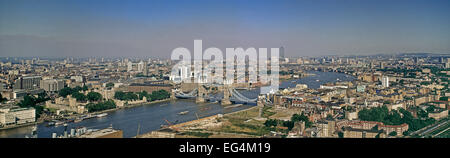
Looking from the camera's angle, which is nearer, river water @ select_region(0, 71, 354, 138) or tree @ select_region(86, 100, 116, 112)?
river water @ select_region(0, 71, 354, 138)

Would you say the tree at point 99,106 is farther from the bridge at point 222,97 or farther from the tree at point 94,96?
the bridge at point 222,97

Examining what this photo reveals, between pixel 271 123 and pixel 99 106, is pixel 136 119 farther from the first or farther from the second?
pixel 271 123

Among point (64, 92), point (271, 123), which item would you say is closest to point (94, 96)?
point (64, 92)

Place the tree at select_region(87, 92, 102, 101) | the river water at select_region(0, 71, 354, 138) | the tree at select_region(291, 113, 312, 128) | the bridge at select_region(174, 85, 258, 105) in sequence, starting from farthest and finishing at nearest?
the bridge at select_region(174, 85, 258, 105) → the tree at select_region(87, 92, 102, 101) → the tree at select_region(291, 113, 312, 128) → the river water at select_region(0, 71, 354, 138)

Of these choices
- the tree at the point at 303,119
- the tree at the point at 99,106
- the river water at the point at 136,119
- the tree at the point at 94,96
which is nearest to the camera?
the river water at the point at 136,119

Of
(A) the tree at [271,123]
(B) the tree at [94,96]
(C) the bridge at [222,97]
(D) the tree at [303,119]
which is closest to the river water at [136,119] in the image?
(C) the bridge at [222,97]

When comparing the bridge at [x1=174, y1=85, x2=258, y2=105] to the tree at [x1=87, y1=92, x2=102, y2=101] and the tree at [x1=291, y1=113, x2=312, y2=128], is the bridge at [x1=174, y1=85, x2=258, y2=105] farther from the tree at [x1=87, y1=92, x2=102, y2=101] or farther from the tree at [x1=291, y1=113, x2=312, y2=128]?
the tree at [x1=291, y1=113, x2=312, y2=128]

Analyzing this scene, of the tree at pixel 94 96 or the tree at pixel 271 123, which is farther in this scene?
the tree at pixel 94 96

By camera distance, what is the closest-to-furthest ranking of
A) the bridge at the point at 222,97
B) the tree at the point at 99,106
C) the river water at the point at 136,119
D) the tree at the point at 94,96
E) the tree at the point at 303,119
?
the river water at the point at 136,119 → the tree at the point at 303,119 → the tree at the point at 99,106 → the tree at the point at 94,96 → the bridge at the point at 222,97

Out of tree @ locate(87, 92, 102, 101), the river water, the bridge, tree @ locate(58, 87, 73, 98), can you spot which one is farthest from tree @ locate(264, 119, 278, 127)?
tree @ locate(58, 87, 73, 98)

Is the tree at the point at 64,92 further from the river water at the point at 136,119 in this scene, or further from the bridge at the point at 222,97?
the bridge at the point at 222,97

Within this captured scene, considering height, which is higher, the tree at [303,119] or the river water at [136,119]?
the tree at [303,119]

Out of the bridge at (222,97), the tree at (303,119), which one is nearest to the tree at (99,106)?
the bridge at (222,97)

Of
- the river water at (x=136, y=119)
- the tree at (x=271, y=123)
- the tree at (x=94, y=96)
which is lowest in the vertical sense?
the river water at (x=136, y=119)
